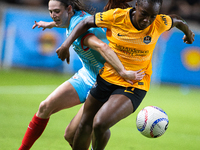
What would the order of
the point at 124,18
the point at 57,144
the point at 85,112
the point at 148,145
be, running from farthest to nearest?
1. the point at 148,145
2. the point at 57,144
3. the point at 85,112
4. the point at 124,18

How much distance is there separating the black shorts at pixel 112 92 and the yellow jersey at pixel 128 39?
0.15ft

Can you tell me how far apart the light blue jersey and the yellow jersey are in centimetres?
34

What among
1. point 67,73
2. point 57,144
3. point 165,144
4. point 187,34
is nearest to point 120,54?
point 187,34

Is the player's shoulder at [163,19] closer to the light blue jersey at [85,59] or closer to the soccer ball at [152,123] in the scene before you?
the light blue jersey at [85,59]

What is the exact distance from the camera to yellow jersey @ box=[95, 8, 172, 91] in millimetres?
3762

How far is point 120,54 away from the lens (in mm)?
3863

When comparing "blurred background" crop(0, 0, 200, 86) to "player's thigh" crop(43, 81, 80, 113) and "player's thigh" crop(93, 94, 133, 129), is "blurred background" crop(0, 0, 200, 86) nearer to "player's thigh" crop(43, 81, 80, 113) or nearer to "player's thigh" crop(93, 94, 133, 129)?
"player's thigh" crop(43, 81, 80, 113)

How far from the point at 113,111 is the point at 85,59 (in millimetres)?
1164

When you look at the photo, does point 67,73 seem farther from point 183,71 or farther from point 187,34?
point 187,34

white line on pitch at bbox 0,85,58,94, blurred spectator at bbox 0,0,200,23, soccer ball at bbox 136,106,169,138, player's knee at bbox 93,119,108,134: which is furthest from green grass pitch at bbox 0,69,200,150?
blurred spectator at bbox 0,0,200,23

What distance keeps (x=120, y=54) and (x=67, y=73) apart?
27.9 feet

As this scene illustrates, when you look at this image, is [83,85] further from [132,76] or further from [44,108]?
[132,76]

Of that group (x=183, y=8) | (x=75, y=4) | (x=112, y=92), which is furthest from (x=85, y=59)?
(x=183, y=8)

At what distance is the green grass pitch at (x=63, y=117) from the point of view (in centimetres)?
540
